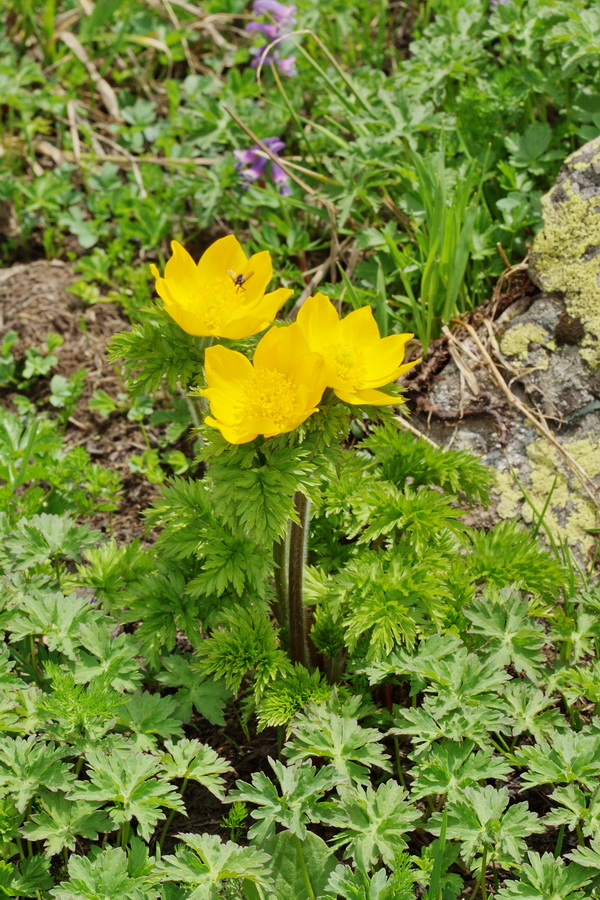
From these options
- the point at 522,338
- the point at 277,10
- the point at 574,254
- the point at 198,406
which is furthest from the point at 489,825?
the point at 277,10

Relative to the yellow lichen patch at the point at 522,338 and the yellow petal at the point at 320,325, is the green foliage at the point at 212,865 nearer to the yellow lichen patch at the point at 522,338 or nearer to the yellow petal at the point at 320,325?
the yellow petal at the point at 320,325

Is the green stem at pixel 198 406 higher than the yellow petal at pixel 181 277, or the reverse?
the yellow petal at pixel 181 277

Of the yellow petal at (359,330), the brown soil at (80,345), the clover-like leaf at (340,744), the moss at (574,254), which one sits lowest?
the brown soil at (80,345)

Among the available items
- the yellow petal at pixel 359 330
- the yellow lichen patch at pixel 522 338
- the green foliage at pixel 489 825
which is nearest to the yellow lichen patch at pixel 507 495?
the yellow lichen patch at pixel 522 338

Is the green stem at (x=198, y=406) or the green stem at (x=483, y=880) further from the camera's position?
the green stem at (x=198, y=406)

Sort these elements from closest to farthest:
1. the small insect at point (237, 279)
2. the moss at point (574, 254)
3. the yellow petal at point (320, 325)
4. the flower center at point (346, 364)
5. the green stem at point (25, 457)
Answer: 1. the flower center at point (346, 364)
2. the yellow petal at point (320, 325)
3. the small insect at point (237, 279)
4. the green stem at point (25, 457)
5. the moss at point (574, 254)

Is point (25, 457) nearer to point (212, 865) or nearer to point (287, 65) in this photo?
point (212, 865)

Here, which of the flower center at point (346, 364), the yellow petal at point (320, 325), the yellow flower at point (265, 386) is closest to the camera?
the yellow flower at point (265, 386)
